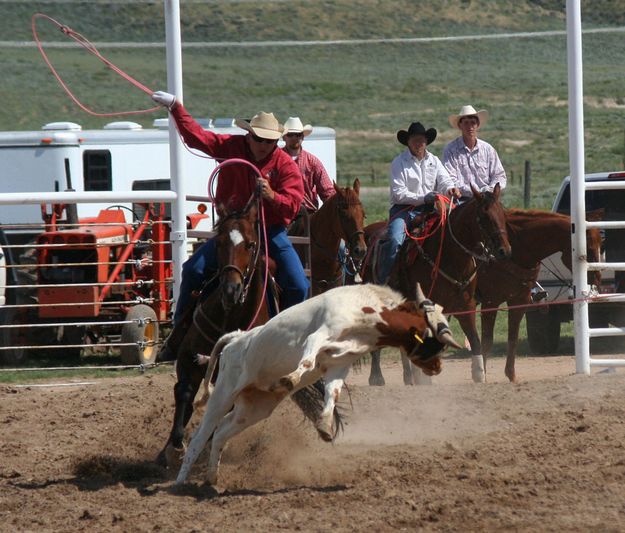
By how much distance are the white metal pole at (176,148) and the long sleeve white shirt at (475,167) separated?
2622 mm

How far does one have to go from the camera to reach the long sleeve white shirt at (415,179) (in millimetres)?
10305

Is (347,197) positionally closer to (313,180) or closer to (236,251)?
(313,180)

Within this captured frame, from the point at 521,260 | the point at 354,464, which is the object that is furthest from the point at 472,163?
the point at 354,464

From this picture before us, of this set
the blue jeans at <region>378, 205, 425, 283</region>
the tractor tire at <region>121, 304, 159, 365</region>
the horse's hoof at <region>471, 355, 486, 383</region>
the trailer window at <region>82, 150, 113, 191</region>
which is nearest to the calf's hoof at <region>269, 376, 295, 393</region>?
the horse's hoof at <region>471, 355, 486, 383</region>

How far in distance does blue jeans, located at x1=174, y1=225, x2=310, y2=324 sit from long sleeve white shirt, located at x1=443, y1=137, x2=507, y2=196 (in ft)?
12.0

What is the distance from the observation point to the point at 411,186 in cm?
1035

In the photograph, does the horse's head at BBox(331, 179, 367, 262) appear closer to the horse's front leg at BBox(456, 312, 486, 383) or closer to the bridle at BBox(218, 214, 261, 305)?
the horse's front leg at BBox(456, 312, 486, 383)

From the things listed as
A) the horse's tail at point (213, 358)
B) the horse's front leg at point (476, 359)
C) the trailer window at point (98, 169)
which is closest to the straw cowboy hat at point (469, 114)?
the horse's front leg at point (476, 359)

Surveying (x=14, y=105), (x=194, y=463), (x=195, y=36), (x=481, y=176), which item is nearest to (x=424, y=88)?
(x=195, y=36)

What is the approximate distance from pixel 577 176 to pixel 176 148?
3.25 m

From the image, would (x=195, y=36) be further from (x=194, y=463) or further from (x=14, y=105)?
(x=194, y=463)

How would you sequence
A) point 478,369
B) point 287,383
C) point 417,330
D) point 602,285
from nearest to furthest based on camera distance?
1. point 287,383
2. point 417,330
3. point 478,369
4. point 602,285

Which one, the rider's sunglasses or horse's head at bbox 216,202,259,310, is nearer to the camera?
horse's head at bbox 216,202,259,310

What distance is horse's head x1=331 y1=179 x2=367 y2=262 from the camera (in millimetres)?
10328
